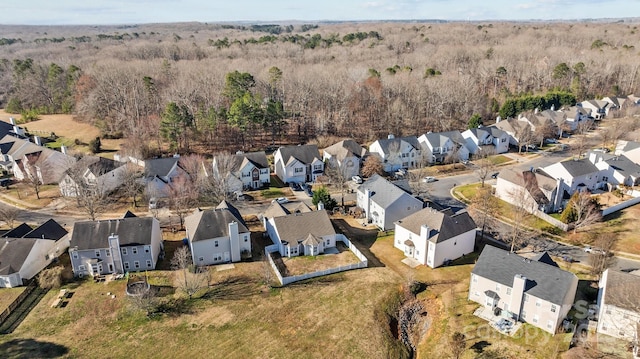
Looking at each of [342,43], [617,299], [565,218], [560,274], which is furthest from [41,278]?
[342,43]

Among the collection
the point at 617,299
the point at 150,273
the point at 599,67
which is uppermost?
the point at 599,67

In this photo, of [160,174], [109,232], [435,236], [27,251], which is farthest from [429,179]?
[27,251]

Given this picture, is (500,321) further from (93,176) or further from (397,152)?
(93,176)

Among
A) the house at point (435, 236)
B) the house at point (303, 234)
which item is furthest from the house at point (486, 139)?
the house at point (303, 234)

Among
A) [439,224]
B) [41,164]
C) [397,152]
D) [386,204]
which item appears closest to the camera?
[439,224]

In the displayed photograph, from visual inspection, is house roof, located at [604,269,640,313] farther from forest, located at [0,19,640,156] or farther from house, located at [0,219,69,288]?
forest, located at [0,19,640,156]

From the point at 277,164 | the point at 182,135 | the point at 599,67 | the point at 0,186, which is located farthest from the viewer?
the point at 599,67

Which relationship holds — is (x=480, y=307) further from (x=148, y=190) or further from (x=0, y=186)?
(x=0, y=186)
